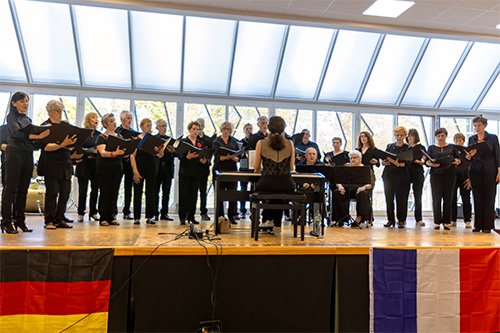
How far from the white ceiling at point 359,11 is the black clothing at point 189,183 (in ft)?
9.21

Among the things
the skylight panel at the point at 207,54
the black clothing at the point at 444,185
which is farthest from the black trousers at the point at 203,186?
the black clothing at the point at 444,185

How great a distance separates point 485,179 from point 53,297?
17.2ft

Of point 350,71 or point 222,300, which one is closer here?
point 222,300

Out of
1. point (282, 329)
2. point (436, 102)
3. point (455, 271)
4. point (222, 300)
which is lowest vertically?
point (282, 329)

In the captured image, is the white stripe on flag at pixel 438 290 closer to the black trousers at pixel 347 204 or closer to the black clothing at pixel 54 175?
the black trousers at pixel 347 204

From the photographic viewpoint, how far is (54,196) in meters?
4.39

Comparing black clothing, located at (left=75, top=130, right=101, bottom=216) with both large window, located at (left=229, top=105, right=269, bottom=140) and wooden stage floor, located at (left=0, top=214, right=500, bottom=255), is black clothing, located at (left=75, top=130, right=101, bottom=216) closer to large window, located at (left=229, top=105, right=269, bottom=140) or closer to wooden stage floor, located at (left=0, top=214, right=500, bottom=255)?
wooden stage floor, located at (left=0, top=214, right=500, bottom=255)

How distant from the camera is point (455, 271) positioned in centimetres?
339

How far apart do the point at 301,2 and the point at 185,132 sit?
3467 mm

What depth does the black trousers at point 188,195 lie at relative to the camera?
505 centimetres

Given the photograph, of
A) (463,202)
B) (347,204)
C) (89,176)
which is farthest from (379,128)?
(89,176)

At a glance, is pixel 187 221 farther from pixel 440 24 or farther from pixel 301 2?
pixel 440 24

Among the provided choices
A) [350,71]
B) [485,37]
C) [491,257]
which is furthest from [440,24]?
[491,257]

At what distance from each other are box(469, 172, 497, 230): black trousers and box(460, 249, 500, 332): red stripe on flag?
1.86 metres
